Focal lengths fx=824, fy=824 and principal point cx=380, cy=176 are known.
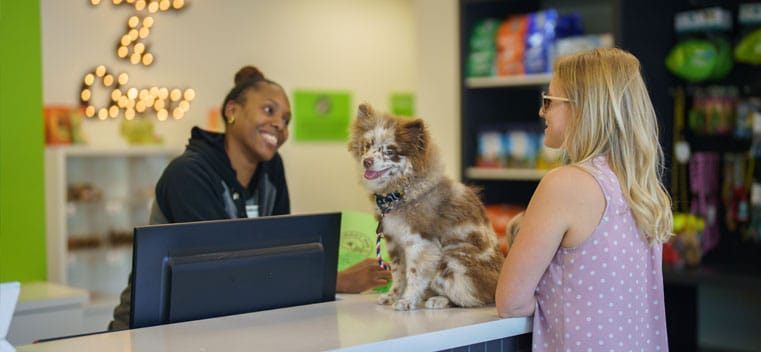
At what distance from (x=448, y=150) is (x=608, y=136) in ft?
8.67

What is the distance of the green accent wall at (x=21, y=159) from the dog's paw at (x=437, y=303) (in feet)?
5.81

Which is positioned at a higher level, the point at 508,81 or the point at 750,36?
the point at 750,36

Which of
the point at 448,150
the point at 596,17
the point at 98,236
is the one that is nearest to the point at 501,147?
the point at 448,150

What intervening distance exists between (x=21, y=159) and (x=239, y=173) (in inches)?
47.9

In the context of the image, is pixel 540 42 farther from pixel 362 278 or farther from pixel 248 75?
pixel 362 278

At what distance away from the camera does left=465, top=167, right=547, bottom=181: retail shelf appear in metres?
4.05

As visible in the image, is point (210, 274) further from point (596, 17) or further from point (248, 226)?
point (596, 17)

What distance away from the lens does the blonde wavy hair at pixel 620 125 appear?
5.70ft

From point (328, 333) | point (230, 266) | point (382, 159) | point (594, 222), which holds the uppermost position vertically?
point (382, 159)

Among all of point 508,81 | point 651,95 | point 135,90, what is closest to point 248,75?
point 508,81

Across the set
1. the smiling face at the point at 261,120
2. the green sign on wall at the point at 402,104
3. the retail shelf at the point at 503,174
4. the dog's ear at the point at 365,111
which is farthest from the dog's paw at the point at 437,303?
the green sign on wall at the point at 402,104

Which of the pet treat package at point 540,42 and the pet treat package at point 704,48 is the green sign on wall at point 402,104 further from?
the pet treat package at point 704,48

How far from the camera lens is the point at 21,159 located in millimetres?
3244

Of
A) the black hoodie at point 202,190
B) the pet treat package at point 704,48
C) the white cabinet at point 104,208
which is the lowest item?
the white cabinet at point 104,208
